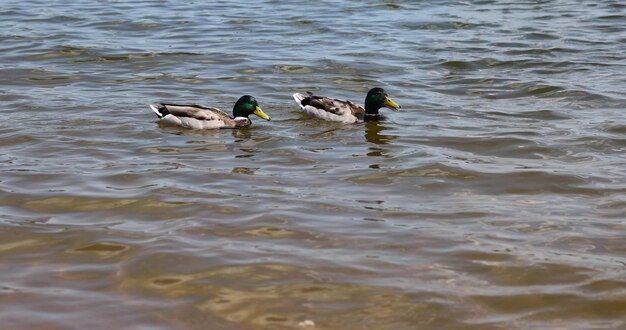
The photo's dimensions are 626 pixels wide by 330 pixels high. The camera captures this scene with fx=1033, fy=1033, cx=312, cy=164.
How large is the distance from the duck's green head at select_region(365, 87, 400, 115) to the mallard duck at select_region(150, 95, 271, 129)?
1365mm

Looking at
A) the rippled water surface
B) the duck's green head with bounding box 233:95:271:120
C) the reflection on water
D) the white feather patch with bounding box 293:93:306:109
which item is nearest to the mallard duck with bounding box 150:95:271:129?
the duck's green head with bounding box 233:95:271:120

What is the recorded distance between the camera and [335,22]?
2092cm

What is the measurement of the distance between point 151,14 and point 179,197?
13.4 meters

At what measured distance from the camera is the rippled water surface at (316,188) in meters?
6.82

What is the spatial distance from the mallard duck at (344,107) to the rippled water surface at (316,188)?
17 centimetres

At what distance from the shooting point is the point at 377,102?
43.1ft

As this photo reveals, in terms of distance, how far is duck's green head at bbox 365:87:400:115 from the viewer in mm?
13117

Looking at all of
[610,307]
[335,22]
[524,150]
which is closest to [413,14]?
[335,22]

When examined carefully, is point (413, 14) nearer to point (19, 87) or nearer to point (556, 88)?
point (556, 88)

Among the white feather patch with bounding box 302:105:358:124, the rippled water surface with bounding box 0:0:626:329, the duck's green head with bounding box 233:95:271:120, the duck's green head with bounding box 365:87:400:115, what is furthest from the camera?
A: the duck's green head with bounding box 365:87:400:115

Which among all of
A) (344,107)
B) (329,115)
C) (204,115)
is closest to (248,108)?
(204,115)

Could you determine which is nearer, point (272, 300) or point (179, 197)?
point (272, 300)

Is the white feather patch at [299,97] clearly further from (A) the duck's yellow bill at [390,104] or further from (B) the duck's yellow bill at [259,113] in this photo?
(A) the duck's yellow bill at [390,104]

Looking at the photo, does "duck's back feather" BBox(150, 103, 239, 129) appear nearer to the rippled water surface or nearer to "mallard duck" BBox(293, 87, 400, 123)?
the rippled water surface
